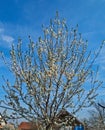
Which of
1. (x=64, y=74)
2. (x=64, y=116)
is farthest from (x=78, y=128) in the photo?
(x=64, y=74)

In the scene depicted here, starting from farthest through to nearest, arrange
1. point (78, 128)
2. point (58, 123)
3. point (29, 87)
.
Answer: point (78, 128) → point (58, 123) → point (29, 87)

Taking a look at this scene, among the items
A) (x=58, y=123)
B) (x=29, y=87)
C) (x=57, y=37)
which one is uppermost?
(x=57, y=37)

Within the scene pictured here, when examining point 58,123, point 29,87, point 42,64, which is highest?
point 42,64

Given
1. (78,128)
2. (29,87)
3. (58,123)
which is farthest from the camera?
(78,128)

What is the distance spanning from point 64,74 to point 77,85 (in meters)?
0.53

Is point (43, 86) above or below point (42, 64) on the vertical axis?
below

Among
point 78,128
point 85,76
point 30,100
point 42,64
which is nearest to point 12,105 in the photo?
point 30,100

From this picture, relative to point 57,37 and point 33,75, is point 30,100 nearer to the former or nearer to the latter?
point 33,75

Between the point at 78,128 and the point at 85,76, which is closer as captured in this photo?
the point at 85,76

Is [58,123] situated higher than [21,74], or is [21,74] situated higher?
[21,74]

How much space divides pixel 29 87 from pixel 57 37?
1927 millimetres

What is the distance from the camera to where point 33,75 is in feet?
30.0

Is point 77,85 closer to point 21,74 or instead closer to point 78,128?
point 21,74

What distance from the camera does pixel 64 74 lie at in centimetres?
941
